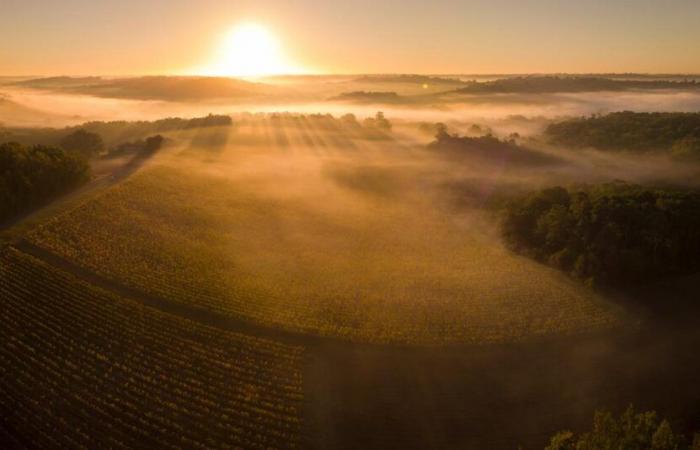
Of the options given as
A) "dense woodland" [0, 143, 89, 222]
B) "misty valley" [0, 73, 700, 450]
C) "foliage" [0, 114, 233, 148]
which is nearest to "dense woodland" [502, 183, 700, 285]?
"misty valley" [0, 73, 700, 450]

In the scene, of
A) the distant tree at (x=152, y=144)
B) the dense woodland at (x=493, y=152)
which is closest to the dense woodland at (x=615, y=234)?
the dense woodland at (x=493, y=152)

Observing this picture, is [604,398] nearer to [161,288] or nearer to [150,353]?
[150,353]

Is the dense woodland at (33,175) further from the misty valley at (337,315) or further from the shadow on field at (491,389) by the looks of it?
the shadow on field at (491,389)

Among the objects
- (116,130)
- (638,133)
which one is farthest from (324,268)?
(116,130)

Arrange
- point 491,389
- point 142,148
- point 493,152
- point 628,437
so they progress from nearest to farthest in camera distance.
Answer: point 628,437, point 491,389, point 142,148, point 493,152

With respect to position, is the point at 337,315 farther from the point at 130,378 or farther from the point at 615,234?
the point at 615,234

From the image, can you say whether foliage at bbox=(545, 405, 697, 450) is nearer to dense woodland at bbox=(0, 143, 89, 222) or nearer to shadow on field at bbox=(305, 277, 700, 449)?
shadow on field at bbox=(305, 277, 700, 449)
